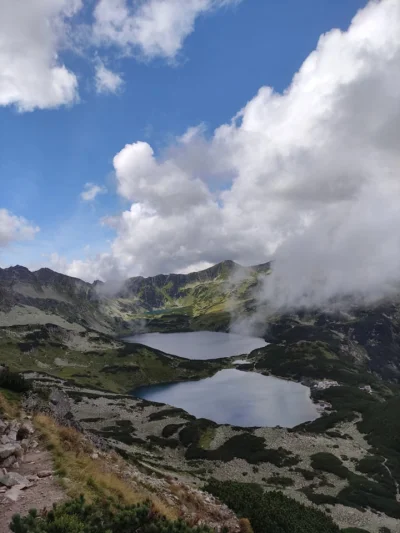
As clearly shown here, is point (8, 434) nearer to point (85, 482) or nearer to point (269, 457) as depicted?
point (85, 482)

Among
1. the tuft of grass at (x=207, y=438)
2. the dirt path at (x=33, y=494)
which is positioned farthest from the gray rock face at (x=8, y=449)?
the tuft of grass at (x=207, y=438)

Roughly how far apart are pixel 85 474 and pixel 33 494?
2715 millimetres

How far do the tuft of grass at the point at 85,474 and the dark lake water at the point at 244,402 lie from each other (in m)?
117

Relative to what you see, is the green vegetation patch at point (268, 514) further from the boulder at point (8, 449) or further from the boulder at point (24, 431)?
the boulder at point (8, 449)

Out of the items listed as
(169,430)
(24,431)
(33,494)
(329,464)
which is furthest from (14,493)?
(169,430)

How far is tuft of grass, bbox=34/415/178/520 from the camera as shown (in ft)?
51.7

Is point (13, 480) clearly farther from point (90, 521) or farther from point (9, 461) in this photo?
point (90, 521)

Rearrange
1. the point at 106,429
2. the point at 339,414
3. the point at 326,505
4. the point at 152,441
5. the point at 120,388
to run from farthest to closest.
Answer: the point at 120,388, the point at 339,414, the point at 106,429, the point at 152,441, the point at 326,505

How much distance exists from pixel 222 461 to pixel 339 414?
219ft

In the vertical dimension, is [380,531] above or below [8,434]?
below

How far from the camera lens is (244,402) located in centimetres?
16112

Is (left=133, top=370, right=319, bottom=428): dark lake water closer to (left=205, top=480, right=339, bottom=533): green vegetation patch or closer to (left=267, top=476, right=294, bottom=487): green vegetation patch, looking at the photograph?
(left=267, top=476, right=294, bottom=487): green vegetation patch

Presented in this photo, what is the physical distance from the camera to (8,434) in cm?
1955

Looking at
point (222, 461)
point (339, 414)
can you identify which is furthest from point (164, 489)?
point (339, 414)
